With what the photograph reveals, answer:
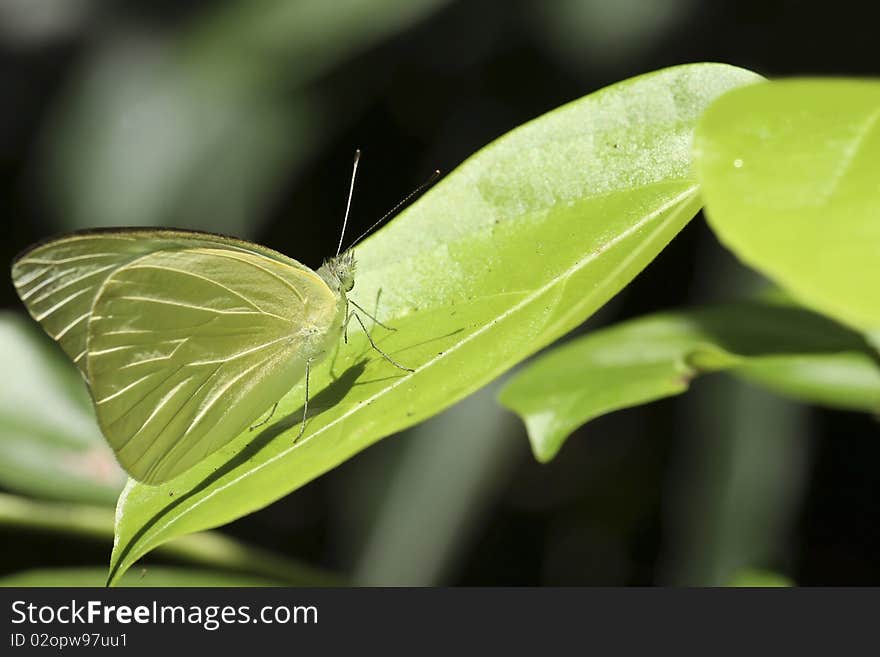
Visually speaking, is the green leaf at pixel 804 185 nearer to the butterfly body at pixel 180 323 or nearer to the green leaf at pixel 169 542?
the butterfly body at pixel 180 323

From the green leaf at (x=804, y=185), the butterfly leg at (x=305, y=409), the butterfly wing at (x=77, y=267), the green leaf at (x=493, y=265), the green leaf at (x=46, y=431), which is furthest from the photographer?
the green leaf at (x=46, y=431)

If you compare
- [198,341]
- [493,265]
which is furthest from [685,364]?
[198,341]

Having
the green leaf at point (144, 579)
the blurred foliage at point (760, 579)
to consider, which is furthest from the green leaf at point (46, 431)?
→ the blurred foliage at point (760, 579)

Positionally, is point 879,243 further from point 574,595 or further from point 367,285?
point 574,595

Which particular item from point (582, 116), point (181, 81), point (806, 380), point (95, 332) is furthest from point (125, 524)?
point (181, 81)

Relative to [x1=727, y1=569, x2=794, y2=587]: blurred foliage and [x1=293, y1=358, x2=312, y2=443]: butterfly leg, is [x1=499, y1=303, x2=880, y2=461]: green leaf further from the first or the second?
[x1=727, y1=569, x2=794, y2=587]: blurred foliage
